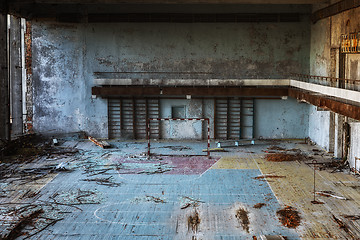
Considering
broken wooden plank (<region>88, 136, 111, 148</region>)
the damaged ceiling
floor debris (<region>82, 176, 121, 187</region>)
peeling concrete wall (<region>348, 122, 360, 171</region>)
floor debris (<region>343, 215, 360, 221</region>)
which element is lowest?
floor debris (<region>343, 215, 360, 221</region>)

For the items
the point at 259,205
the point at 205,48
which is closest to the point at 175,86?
the point at 205,48

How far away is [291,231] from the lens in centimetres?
1071

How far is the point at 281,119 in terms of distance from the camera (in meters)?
22.5

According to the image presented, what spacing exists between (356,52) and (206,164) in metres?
6.88

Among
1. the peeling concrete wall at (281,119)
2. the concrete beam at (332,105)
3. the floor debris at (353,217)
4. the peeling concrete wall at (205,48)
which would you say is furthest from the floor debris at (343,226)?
the peeling concrete wall at (205,48)

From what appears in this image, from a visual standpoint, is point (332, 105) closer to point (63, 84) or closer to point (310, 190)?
point (310, 190)

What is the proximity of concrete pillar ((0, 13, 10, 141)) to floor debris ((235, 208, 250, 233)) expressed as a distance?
1132 centimetres

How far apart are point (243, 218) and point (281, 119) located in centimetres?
1180

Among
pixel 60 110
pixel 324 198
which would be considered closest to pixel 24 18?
pixel 60 110

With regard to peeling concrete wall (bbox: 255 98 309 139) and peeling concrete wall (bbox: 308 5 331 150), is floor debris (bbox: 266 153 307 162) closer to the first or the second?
peeling concrete wall (bbox: 308 5 331 150)

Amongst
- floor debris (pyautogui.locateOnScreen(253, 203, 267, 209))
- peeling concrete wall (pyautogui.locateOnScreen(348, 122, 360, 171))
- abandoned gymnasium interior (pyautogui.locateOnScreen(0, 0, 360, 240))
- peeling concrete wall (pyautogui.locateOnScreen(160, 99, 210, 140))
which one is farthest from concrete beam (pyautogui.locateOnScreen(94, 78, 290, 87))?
floor debris (pyautogui.locateOnScreen(253, 203, 267, 209))

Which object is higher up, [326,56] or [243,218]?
[326,56]

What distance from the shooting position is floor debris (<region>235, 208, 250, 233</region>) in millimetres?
11023

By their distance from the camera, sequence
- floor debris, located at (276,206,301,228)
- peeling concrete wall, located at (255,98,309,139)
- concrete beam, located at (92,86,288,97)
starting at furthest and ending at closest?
1. peeling concrete wall, located at (255,98,309,139)
2. concrete beam, located at (92,86,288,97)
3. floor debris, located at (276,206,301,228)
